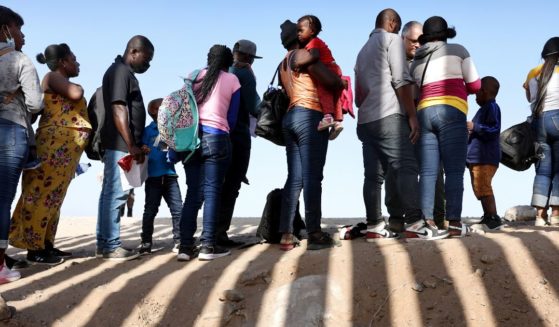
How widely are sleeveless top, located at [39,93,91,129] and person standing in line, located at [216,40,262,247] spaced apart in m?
1.39

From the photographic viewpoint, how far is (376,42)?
4.52 meters

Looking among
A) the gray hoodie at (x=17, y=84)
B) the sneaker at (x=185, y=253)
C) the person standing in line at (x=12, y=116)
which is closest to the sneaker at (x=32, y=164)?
the person standing in line at (x=12, y=116)

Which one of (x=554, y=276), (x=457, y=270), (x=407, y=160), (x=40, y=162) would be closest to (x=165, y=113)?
(x=40, y=162)

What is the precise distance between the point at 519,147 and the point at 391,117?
2.23 metres

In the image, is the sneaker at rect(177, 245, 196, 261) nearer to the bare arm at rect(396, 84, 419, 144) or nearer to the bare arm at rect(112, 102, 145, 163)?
the bare arm at rect(112, 102, 145, 163)

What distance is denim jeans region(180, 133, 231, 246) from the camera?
452cm

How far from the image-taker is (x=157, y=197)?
5340 mm

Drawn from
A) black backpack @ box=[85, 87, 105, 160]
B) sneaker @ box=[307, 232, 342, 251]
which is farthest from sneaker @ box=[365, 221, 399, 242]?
black backpack @ box=[85, 87, 105, 160]

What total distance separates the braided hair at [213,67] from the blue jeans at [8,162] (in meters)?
1.41

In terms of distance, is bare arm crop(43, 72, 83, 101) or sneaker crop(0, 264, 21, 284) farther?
bare arm crop(43, 72, 83, 101)

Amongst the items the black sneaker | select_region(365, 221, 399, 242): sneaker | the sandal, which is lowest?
the black sneaker

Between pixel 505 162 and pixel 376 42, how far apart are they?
2.52 meters

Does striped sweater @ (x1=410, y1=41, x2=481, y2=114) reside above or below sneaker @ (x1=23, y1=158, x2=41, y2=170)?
above

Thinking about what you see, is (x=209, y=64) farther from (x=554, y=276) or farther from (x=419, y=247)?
(x=554, y=276)
